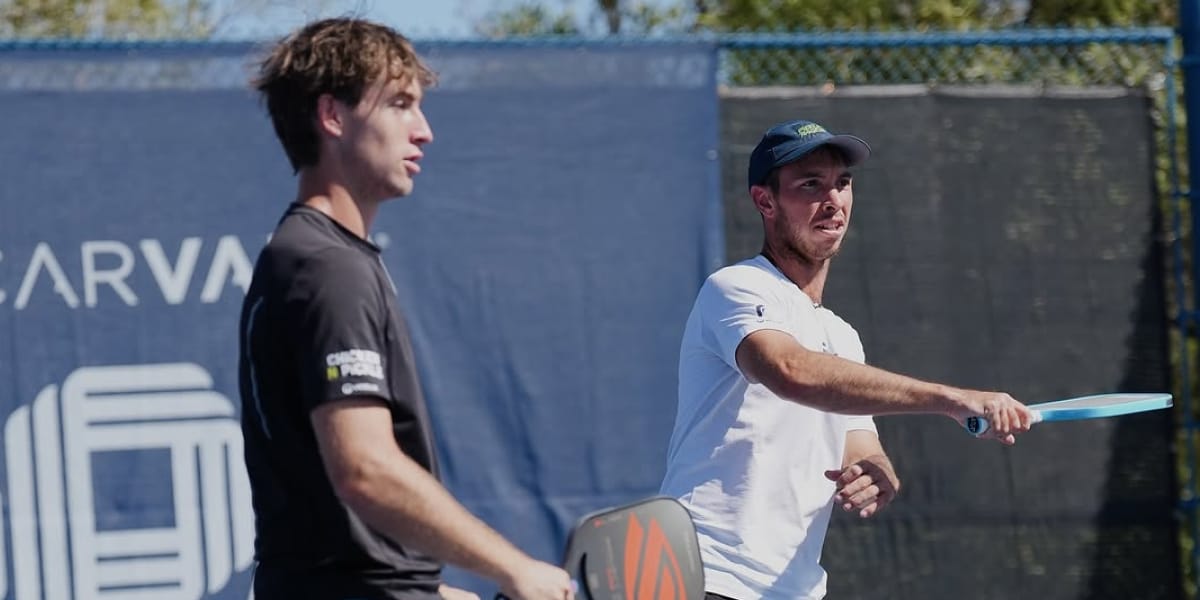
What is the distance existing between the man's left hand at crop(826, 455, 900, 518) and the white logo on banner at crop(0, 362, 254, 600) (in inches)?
100

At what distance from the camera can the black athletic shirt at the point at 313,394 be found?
249 cm

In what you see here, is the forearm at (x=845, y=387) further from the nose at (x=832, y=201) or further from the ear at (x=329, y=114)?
the ear at (x=329, y=114)

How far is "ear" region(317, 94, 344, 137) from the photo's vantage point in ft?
8.84

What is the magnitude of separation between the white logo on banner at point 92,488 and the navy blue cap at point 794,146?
7.94ft

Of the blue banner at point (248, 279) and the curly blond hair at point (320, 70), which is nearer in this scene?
the curly blond hair at point (320, 70)

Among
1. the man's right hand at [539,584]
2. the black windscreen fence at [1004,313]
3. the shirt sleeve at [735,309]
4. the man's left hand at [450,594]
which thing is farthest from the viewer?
the black windscreen fence at [1004,313]

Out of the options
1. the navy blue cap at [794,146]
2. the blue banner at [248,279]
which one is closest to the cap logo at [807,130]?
the navy blue cap at [794,146]

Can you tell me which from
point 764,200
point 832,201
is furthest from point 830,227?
point 764,200

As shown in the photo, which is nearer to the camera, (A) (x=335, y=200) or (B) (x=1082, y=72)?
Result: (A) (x=335, y=200)

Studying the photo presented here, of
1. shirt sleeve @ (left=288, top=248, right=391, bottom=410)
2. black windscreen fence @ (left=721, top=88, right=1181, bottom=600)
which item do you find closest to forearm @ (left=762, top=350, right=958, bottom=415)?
shirt sleeve @ (left=288, top=248, right=391, bottom=410)

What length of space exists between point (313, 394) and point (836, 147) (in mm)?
1803

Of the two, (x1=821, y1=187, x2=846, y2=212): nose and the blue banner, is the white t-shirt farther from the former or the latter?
the blue banner

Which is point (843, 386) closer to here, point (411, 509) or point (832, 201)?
point (832, 201)

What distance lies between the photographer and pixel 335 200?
2.71 m
